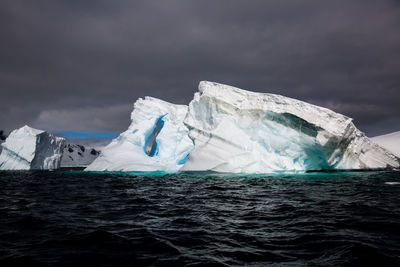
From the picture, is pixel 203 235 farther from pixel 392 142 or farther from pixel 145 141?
pixel 392 142

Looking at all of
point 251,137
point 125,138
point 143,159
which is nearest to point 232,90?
point 251,137

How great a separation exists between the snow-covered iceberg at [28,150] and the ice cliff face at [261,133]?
2965cm

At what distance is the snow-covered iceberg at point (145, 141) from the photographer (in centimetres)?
2953

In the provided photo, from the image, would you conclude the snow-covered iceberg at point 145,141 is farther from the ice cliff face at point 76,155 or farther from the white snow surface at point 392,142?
the ice cliff face at point 76,155

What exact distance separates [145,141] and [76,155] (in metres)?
67.7

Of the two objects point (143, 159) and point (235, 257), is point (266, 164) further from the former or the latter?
point (235, 257)

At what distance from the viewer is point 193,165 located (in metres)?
22.6

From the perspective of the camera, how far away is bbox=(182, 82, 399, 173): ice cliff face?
854 inches

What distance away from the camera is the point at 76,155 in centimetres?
9012

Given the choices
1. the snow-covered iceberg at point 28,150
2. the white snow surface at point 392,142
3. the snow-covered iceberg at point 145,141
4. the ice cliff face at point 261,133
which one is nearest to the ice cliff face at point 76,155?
the snow-covered iceberg at point 28,150

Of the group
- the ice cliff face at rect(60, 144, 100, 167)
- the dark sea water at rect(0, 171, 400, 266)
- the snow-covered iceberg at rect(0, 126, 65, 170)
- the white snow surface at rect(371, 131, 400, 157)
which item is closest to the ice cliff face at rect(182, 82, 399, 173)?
the dark sea water at rect(0, 171, 400, 266)

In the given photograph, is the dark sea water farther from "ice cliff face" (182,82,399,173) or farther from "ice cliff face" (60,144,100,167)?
"ice cliff face" (60,144,100,167)

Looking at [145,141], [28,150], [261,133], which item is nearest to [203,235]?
[261,133]

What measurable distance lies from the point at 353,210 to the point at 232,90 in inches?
734
